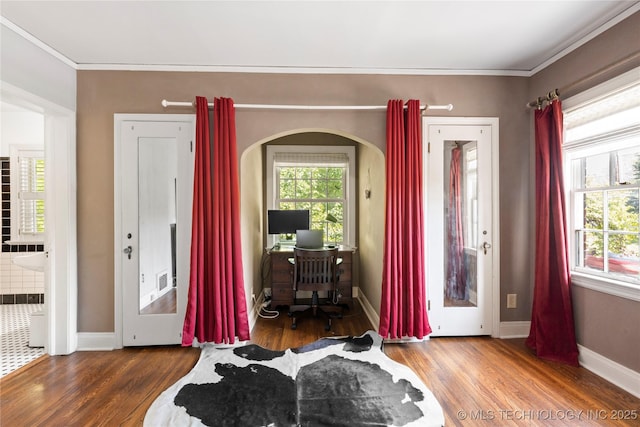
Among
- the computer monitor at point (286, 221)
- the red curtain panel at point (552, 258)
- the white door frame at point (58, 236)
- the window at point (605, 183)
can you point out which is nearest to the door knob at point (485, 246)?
the red curtain panel at point (552, 258)

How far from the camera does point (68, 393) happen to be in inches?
87.2

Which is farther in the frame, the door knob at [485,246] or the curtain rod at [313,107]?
the door knob at [485,246]

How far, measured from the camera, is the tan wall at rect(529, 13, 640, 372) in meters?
2.18

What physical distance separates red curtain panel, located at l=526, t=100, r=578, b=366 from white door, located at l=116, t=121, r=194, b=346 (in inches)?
126

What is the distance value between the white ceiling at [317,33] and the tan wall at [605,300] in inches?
4.0

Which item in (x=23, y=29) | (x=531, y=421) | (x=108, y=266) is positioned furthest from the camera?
(x=108, y=266)

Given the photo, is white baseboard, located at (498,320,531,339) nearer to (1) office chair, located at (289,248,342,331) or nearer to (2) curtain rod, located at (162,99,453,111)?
(1) office chair, located at (289,248,342,331)

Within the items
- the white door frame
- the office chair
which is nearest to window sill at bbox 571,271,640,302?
the office chair

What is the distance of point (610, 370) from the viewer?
7.61 feet

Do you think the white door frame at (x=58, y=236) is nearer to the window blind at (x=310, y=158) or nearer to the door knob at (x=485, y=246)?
the window blind at (x=310, y=158)

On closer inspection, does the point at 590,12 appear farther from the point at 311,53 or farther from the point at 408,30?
the point at 311,53

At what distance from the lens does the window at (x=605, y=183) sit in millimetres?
2246

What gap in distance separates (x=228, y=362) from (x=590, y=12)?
12.5 ft

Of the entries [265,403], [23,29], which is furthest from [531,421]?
[23,29]
